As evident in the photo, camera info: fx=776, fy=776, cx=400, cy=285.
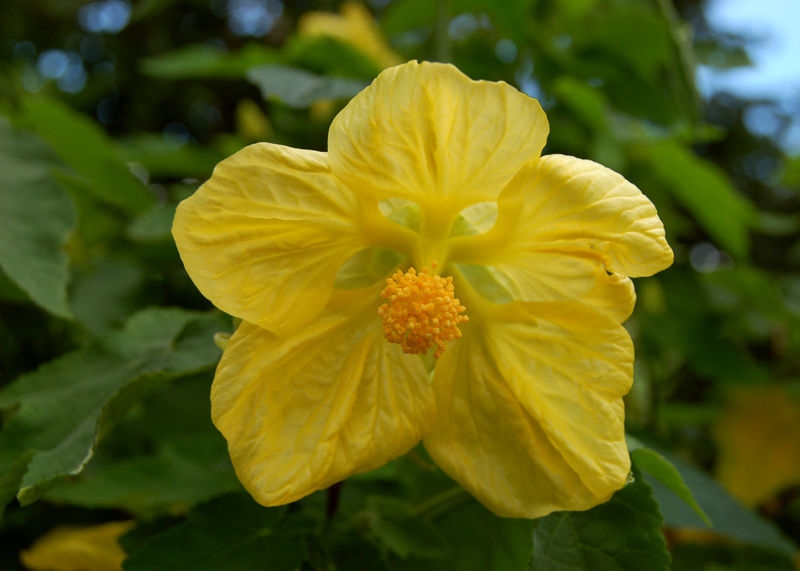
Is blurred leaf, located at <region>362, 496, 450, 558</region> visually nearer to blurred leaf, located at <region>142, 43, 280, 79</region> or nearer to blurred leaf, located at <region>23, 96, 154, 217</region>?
blurred leaf, located at <region>23, 96, 154, 217</region>

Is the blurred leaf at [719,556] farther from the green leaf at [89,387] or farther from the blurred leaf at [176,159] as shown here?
the blurred leaf at [176,159]

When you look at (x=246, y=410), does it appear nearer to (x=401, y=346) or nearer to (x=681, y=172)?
(x=401, y=346)

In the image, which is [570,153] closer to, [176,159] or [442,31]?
[442,31]

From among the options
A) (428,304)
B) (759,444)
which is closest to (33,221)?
(428,304)

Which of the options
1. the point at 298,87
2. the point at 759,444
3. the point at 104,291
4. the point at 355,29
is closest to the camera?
the point at 298,87

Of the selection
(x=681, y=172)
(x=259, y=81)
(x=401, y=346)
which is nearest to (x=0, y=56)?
(x=259, y=81)

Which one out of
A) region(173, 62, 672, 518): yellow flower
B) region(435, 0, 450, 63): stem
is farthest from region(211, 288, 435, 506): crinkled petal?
region(435, 0, 450, 63): stem
